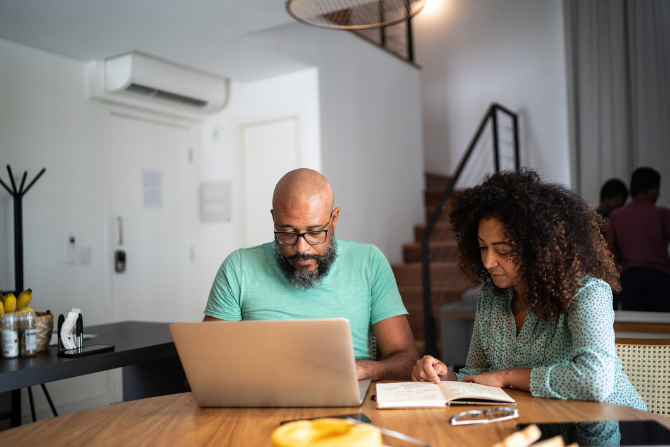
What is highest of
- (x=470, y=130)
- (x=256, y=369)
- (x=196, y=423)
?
(x=470, y=130)

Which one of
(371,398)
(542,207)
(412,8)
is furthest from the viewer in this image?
(412,8)

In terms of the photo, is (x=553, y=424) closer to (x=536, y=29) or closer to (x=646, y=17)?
(x=646, y=17)

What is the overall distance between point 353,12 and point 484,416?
1.69 meters

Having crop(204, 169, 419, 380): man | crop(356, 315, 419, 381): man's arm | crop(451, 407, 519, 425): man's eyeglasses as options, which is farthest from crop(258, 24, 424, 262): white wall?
crop(451, 407, 519, 425): man's eyeglasses

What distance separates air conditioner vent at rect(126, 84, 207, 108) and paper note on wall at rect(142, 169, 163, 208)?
1.85 ft

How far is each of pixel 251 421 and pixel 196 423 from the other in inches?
4.6

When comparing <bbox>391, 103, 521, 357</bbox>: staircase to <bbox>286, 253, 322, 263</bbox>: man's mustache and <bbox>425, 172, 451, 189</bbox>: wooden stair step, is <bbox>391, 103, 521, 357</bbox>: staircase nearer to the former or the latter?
<bbox>425, 172, 451, 189</bbox>: wooden stair step

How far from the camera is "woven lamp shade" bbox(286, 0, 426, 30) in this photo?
209 centimetres

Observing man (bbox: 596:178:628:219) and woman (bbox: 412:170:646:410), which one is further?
man (bbox: 596:178:628:219)

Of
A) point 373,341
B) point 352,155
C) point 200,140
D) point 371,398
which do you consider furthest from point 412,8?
point 200,140

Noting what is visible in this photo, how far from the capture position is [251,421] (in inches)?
44.7

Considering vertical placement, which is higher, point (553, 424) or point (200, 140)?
point (200, 140)

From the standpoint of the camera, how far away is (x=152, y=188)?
4.20 meters

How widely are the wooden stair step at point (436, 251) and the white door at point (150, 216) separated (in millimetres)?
1932
